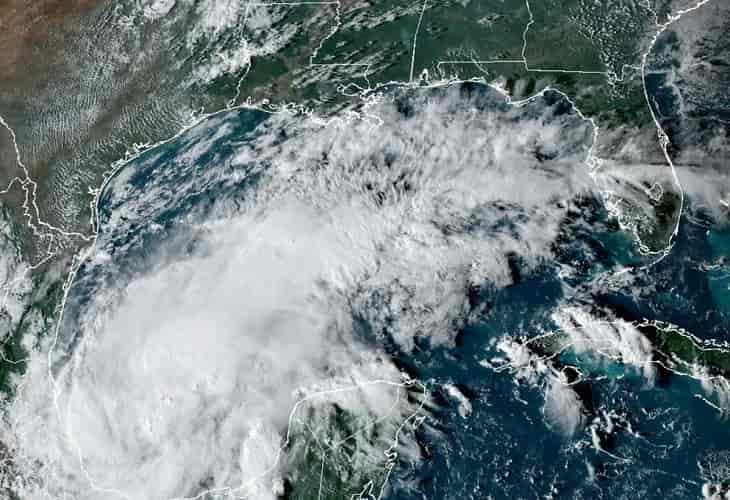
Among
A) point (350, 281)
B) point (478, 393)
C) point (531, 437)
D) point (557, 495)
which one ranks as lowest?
point (557, 495)

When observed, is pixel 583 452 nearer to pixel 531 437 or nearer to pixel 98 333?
pixel 531 437

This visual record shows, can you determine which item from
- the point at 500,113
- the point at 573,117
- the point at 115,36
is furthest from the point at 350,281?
the point at 115,36

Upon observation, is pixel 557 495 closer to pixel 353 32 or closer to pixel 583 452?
pixel 583 452

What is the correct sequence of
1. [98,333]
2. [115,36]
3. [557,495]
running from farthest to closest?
1. [115,36]
2. [98,333]
3. [557,495]

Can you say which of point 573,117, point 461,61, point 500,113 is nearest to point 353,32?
point 461,61

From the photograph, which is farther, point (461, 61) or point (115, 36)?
point (115, 36)

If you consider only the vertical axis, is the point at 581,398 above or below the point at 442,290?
below

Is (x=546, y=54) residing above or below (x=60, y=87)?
below

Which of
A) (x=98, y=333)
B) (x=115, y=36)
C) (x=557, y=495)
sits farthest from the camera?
(x=115, y=36)
